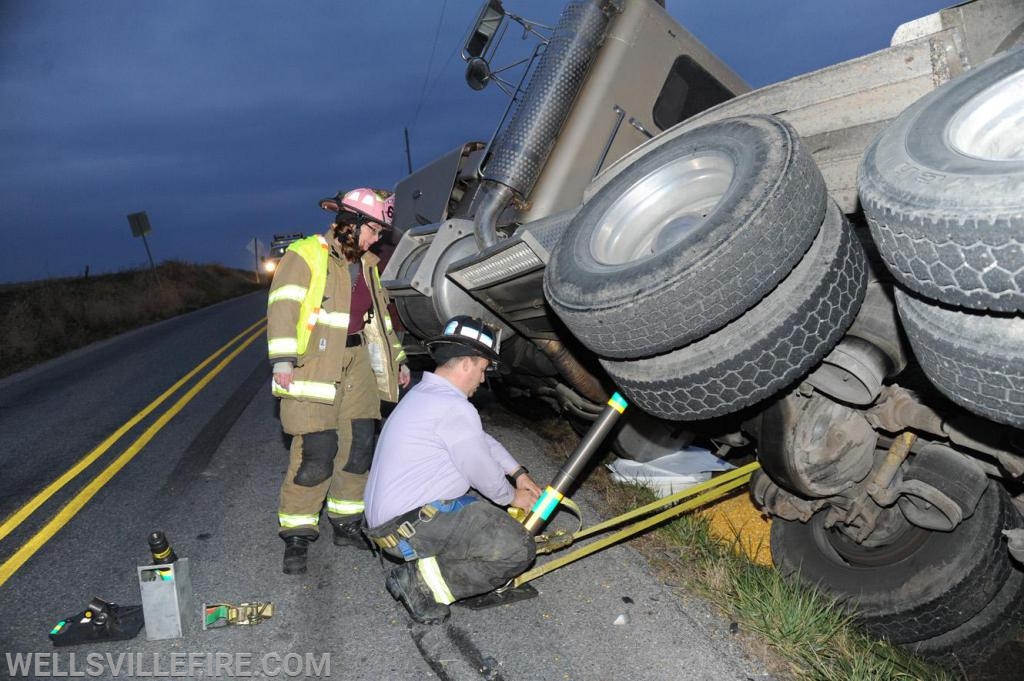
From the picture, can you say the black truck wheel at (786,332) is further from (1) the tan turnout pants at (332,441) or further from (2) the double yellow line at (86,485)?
(2) the double yellow line at (86,485)

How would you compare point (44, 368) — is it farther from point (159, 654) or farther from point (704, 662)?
point (704, 662)

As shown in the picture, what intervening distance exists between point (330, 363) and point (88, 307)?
1714 centimetres

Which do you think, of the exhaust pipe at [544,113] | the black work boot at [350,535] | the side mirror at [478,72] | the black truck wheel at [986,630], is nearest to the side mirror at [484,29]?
the side mirror at [478,72]

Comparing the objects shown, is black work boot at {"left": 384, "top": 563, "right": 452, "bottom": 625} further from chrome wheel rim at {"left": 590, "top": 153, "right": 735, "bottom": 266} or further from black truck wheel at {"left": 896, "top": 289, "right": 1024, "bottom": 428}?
black truck wheel at {"left": 896, "top": 289, "right": 1024, "bottom": 428}

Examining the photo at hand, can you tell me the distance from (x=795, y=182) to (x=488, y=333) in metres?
1.63

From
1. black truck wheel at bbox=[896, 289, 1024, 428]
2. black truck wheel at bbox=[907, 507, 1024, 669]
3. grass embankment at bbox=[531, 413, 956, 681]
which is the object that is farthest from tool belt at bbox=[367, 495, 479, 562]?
black truck wheel at bbox=[907, 507, 1024, 669]

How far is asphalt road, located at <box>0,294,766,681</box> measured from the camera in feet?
9.93

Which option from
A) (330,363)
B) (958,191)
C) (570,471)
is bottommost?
(570,471)

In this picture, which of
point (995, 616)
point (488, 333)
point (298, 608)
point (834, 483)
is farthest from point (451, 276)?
point (995, 616)

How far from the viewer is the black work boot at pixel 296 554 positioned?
3.92m

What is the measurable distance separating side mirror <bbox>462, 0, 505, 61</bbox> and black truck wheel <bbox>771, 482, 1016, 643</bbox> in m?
4.36

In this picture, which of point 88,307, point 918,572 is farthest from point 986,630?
point 88,307

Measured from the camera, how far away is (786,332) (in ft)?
8.59

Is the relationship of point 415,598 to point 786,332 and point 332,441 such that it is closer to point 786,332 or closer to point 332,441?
point 332,441
